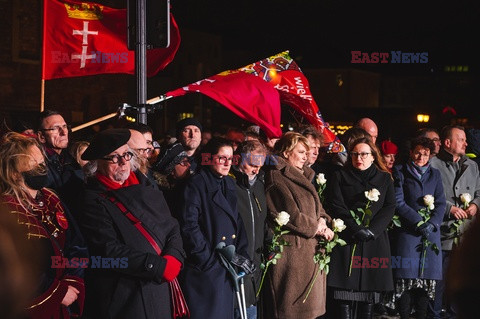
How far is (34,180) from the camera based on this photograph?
210 inches

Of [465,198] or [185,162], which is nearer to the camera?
[185,162]

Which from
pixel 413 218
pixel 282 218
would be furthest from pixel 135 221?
pixel 413 218

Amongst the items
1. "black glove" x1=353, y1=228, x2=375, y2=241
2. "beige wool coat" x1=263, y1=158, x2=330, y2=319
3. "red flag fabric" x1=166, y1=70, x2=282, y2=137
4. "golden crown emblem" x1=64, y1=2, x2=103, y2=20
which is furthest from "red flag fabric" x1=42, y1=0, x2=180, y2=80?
"black glove" x1=353, y1=228, x2=375, y2=241

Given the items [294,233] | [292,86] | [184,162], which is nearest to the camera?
[184,162]

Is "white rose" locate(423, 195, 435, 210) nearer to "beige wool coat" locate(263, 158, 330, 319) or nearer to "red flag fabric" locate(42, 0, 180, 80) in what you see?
"beige wool coat" locate(263, 158, 330, 319)

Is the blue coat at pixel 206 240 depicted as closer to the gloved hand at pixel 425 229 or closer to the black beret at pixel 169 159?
the black beret at pixel 169 159

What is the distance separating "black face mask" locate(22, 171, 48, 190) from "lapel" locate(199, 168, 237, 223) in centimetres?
216

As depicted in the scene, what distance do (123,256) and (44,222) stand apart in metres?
0.60

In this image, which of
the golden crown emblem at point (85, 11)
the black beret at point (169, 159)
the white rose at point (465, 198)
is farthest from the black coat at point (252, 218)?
the white rose at point (465, 198)

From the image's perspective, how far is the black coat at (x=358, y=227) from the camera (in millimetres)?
9320

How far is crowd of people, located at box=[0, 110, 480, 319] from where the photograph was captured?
5395 mm

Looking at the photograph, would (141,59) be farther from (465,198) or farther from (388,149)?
(388,149)

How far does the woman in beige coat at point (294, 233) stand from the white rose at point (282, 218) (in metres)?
0.23

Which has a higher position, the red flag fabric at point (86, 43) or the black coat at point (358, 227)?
the red flag fabric at point (86, 43)
